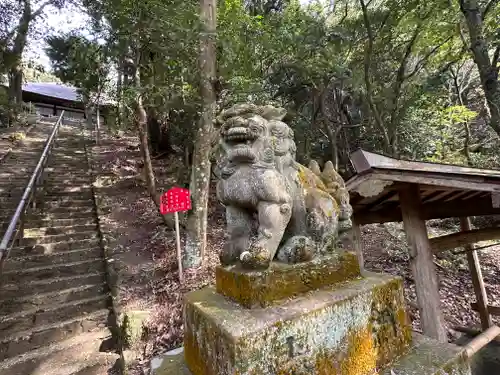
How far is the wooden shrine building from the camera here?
8.17 feet

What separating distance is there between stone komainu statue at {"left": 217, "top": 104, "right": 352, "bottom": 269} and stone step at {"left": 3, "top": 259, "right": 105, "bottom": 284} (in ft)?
13.7

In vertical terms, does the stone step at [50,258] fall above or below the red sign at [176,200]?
below

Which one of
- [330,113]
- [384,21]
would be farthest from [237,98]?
[330,113]

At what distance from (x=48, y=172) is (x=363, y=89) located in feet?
34.5

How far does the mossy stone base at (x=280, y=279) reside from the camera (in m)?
1.43

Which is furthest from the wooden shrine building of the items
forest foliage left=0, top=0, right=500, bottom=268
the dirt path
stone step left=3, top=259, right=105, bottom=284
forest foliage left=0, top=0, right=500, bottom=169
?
stone step left=3, top=259, right=105, bottom=284

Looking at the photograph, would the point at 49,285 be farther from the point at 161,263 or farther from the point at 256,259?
the point at 256,259

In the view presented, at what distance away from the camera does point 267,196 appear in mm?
1532

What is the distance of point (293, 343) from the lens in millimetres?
1357

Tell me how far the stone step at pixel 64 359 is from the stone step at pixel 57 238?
237 cm

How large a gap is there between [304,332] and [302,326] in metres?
0.04

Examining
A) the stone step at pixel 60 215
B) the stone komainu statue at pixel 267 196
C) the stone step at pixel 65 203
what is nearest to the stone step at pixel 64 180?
the stone step at pixel 65 203

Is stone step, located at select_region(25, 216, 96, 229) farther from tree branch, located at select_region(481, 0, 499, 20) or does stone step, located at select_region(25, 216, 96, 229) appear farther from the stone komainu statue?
tree branch, located at select_region(481, 0, 499, 20)

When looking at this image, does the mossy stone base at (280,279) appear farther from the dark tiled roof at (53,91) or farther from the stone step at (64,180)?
the dark tiled roof at (53,91)
